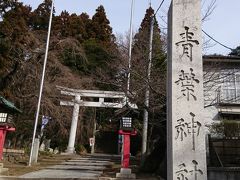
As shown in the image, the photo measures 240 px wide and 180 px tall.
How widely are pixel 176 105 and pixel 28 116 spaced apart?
20.2 m

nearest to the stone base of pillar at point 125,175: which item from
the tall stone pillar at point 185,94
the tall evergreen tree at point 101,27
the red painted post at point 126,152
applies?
the red painted post at point 126,152

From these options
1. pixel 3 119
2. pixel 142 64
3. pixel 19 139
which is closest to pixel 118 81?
pixel 142 64

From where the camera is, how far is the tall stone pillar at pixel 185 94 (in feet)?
19.5

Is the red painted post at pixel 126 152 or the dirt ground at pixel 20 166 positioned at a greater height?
the red painted post at pixel 126 152

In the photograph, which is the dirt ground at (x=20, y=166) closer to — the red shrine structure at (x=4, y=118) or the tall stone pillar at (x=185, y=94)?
the red shrine structure at (x=4, y=118)

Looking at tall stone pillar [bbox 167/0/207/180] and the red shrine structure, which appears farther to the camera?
the red shrine structure

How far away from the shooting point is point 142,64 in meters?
15.8

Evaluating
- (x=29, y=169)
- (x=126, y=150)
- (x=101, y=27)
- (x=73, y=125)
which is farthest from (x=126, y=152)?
(x=101, y=27)

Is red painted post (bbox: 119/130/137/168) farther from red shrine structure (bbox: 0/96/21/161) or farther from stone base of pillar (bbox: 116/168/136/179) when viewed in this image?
red shrine structure (bbox: 0/96/21/161)

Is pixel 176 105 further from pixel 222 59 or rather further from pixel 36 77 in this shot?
pixel 36 77

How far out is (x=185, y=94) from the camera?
6.26 metres

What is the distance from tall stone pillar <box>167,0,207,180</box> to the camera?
235 inches

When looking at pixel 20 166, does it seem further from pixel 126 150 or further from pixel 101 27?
pixel 101 27

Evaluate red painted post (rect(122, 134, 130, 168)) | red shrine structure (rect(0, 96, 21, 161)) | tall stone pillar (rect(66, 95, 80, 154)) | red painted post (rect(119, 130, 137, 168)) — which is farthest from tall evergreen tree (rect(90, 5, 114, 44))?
red painted post (rect(122, 134, 130, 168))
